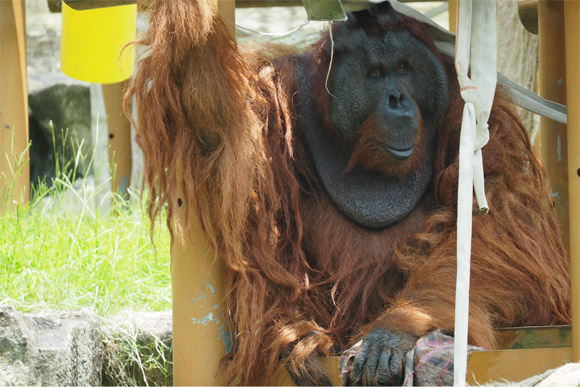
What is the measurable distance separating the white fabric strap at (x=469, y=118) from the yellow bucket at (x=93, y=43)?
2.57 meters

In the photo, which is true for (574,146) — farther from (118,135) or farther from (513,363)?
(118,135)

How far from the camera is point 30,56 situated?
837 cm

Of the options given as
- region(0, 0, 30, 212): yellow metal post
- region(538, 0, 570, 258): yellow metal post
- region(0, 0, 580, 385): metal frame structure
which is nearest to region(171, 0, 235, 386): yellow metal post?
region(0, 0, 580, 385): metal frame structure

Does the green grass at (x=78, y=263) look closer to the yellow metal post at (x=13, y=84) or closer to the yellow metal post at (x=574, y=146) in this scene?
the yellow metal post at (x=13, y=84)

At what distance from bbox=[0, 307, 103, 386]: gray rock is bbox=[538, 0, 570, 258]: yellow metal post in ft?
5.50

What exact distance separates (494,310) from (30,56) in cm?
669

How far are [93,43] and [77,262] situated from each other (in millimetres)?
1490

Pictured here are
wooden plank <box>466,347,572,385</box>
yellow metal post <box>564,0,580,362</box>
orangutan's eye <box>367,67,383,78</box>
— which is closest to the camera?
yellow metal post <box>564,0,580,362</box>

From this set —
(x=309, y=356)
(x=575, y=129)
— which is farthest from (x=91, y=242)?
(x=575, y=129)

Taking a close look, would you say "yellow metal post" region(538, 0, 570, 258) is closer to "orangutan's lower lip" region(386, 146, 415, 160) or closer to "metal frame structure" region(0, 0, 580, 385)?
"metal frame structure" region(0, 0, 580, 385)

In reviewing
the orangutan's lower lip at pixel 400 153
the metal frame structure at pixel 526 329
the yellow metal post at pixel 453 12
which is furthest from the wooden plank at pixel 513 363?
the yellow metal post at pixel 453 12

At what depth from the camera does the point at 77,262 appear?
339 cm

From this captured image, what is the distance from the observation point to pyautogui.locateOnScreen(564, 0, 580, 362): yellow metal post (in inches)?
82.9

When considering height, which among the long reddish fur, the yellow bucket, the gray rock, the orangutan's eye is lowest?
the gray rock
